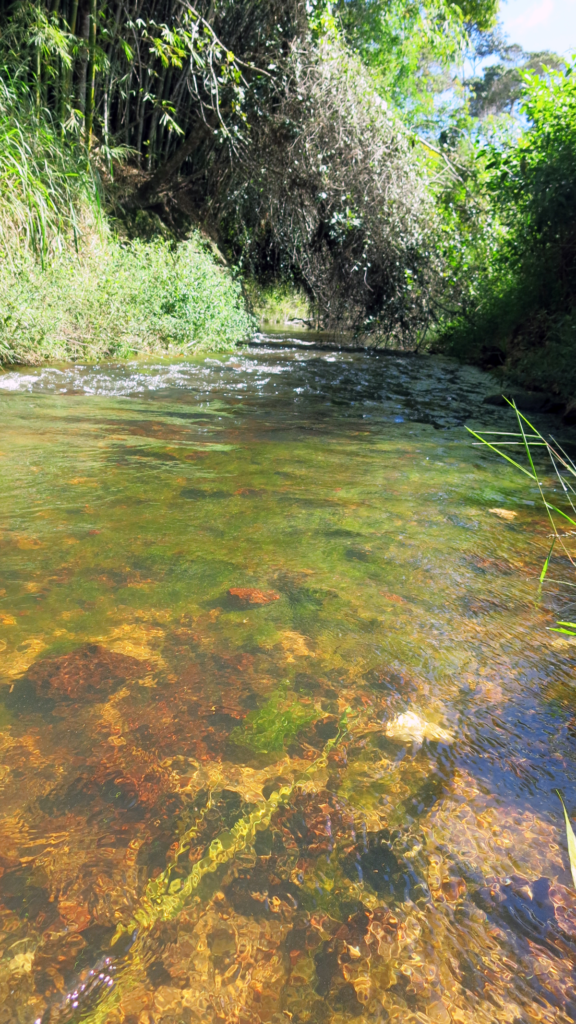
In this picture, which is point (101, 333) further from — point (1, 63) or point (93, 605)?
point (93, 605)

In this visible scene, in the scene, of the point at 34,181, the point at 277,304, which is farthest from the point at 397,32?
the point at 34,181

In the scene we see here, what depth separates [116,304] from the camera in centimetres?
601

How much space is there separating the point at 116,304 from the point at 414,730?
5.72m

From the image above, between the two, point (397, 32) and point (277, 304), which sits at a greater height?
point (397, 32)

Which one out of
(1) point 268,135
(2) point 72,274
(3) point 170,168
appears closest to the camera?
(2) point 72,274

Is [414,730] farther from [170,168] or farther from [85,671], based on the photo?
[170,168]

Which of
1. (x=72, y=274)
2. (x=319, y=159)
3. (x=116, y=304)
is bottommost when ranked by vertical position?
(x=116, y=304)

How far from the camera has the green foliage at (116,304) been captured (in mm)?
4965

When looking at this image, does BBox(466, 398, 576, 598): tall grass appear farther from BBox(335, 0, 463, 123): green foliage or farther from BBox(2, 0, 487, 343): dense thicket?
BBox(335, 0, 463, 123): green foliage

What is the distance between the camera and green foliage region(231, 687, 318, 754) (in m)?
1.19

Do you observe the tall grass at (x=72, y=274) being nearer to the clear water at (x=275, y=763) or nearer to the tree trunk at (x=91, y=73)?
the tree trunk at (x=91, y=73)

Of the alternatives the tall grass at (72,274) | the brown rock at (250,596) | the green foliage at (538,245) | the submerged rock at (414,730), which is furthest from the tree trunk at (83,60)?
the submerged rock at (414,730)

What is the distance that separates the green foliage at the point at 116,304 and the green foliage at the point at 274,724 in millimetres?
4469

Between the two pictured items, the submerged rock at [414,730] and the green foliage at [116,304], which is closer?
the submerged rock at [414,730]
